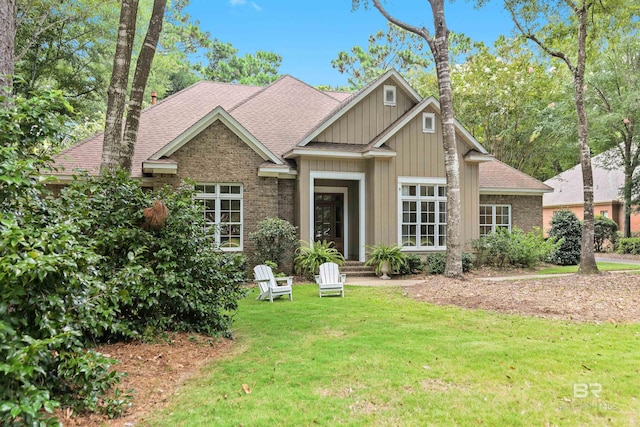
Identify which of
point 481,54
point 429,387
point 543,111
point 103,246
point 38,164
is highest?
point 481,54

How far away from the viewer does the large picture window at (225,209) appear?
13.5 metres

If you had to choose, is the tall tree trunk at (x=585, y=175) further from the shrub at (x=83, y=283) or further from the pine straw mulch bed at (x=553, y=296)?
the shrub at (x=83, y=283)

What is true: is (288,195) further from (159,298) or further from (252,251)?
(159,298)

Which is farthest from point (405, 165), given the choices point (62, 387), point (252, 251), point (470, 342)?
point (62, 387)

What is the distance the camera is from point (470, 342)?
5918 millimetres

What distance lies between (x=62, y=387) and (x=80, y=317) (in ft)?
1.99

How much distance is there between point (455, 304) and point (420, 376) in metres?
4.73

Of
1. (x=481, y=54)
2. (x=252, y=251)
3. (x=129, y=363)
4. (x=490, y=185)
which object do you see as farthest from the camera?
(x=481, y=54)

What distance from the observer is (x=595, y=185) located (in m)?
30.0

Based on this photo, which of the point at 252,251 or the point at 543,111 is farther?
the point at 543,111

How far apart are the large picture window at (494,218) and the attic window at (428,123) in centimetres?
447

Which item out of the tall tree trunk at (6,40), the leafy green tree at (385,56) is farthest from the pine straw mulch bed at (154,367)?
the leafy green tree at (385,56)

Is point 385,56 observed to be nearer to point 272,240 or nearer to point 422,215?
point 422,215

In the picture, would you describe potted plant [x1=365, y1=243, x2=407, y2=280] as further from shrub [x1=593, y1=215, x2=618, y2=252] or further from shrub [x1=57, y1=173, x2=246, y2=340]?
shrub [x1=593, y1=215, x2=618, y2=252]
